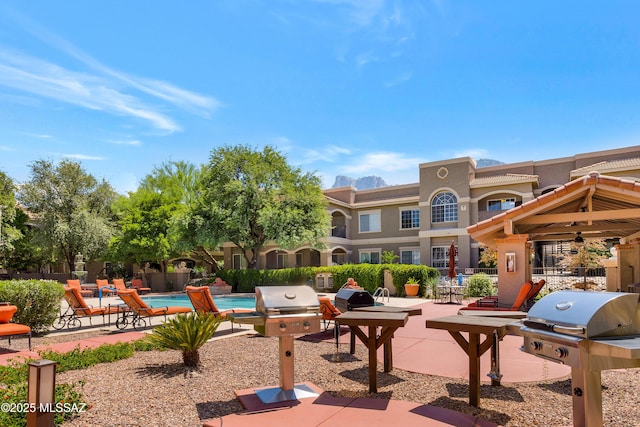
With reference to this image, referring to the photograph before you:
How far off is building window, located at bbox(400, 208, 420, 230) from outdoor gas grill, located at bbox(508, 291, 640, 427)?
28991mm

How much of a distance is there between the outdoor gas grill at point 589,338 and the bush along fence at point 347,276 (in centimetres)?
1702

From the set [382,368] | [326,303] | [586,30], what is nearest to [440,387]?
[382,368]

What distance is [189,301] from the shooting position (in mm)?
21750

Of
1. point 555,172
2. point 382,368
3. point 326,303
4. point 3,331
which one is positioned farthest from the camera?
point 555,172

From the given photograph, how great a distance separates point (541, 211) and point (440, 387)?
8352 mm

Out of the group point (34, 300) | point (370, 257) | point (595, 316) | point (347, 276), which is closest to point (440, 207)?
point (370, 257)

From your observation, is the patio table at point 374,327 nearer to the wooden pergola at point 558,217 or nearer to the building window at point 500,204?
the wooden pergola at point 558,217

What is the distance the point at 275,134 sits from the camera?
88.9 feet

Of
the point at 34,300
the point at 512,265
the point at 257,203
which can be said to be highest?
the point at 257,203

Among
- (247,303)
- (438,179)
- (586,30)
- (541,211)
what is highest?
(586,30)

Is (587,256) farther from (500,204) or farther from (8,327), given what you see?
(8,327)

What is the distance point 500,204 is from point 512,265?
769 inches

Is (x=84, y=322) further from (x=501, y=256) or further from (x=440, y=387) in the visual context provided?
(x=501, y=256)

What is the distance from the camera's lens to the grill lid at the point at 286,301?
15.5ft
